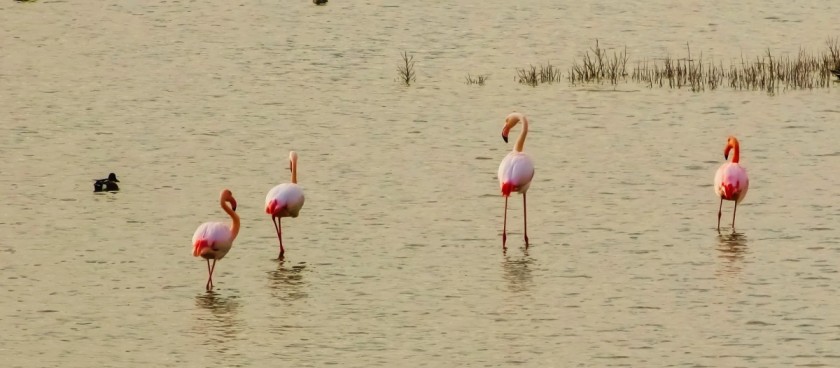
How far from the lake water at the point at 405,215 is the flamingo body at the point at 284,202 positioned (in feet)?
1.70

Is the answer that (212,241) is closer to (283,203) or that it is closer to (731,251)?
(283,203)

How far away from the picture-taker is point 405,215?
23984mm

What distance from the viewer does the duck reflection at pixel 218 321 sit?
56.9ft

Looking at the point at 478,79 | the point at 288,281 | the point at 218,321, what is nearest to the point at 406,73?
the point at 478,79

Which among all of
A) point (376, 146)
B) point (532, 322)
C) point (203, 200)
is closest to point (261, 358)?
point (532, 322)

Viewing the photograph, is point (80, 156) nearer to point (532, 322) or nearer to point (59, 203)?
point (59, 203)

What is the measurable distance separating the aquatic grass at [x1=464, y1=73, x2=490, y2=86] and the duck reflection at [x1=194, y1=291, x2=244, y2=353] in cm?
2004

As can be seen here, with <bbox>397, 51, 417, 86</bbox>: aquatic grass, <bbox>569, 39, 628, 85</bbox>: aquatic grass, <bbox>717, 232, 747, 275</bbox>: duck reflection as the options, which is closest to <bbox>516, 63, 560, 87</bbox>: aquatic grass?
<bbox>569, 39, 628, 85</bbox>: aquatic grass

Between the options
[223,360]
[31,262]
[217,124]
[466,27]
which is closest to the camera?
[223,360]

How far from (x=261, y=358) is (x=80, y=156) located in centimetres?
1395

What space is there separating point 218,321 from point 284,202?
138 inches

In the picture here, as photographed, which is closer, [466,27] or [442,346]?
[442,346]

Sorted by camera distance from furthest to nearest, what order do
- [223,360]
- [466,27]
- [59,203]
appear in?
1. [466,27]
2. [59,203]
3. [223,360]

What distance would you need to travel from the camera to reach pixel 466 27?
168 feet
